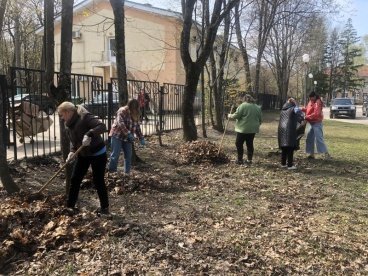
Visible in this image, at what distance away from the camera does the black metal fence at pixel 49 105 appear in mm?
8844

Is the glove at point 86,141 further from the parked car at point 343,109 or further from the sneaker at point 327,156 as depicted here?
the parked car at point 343,109

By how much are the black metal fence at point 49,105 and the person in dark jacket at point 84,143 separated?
2.46 feet

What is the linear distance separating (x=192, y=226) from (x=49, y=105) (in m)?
6.25

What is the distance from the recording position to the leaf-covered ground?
4.32 m

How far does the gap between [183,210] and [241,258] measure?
1830mm

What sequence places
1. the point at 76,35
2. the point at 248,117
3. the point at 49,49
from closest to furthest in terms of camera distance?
1. the point at 49,49
2. the point at 248,117
3. the point at 76,35

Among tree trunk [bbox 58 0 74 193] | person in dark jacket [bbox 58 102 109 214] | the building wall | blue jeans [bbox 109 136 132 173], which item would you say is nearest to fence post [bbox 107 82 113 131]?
blue jeans [bbox 109 136 132 173]

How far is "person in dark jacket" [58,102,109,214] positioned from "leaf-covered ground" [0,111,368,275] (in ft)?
1.12

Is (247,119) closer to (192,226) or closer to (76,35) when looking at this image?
(192,226)

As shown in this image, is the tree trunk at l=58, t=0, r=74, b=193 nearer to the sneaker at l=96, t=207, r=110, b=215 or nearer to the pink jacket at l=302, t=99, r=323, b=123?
the sneaker at l=96, t=207, r=110, b=215

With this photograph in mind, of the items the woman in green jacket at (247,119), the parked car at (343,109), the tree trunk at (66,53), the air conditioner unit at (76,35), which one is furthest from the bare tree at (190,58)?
the parked car at (343,109)

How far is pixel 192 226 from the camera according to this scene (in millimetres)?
5461

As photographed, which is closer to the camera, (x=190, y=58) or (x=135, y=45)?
(x=190, y=58)

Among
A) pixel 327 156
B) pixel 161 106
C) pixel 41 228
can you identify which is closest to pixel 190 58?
pixel 161 106
